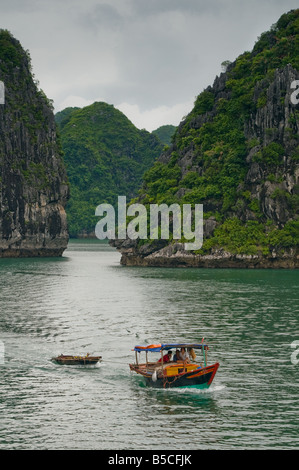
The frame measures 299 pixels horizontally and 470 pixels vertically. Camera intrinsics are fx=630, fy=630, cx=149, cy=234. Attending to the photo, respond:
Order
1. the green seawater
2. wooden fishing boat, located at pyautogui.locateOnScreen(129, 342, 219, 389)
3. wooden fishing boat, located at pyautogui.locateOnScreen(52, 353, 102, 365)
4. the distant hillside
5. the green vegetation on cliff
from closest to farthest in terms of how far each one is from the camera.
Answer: the green seawater
wooden fishing boat, located at pyautogui.locateOnScreen(129, 342, 219, 389)
wooden fishing boat, located at pyautogui.locateOnScreen(52, 353, 102, 365)
the distant hillside
the green vegetation on cliff

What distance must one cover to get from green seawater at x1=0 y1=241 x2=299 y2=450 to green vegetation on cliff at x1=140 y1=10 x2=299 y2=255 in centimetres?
2923

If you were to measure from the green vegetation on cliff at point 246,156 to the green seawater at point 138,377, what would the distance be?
29.2 meters

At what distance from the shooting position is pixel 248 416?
2650cm

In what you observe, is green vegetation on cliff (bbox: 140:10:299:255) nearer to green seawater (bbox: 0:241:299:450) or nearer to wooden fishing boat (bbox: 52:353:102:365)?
green seawater (bbox: 0:241:299:450)

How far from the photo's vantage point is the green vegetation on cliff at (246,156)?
3853 inches

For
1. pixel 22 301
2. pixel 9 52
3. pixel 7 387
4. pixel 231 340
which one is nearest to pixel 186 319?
pixel 231 340

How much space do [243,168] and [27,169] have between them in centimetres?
4495

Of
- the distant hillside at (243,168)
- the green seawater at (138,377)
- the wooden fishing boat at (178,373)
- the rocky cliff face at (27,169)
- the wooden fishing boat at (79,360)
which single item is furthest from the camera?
the rocky cliff face at (27,169)

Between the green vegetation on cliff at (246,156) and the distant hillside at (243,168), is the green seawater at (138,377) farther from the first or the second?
the green vegetation on cliff at (246,156)

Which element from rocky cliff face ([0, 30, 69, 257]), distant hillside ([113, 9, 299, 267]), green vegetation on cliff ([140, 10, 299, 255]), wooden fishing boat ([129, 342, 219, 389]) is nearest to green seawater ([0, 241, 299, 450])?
wooden fishing boat ([129, 342, 219, 389])

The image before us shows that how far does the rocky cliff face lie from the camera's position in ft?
396

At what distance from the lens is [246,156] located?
105562 millimetres

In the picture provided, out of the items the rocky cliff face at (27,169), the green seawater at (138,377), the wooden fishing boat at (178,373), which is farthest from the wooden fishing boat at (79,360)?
the rocky cliff face at (27,169)
